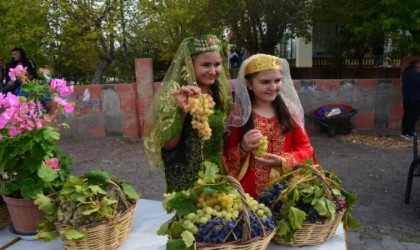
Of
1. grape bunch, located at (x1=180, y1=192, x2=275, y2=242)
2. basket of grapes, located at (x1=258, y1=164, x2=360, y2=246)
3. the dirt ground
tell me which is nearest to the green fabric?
basket of grapes, located at (x1=258, y1=164, x2=360, y2=246)

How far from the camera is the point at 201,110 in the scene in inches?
70.7

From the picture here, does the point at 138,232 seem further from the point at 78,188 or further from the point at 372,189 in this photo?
the point at 372,189

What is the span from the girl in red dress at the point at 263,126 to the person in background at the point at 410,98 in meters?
6.31

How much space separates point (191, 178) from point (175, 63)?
636 millimetres

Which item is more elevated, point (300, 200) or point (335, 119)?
point (300, 200)

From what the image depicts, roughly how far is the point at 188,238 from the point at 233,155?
819mm

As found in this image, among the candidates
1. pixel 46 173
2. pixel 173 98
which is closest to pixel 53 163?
pixel 46 173

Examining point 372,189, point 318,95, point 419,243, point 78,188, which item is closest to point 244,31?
point 318,95

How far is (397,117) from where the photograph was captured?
8.25 m

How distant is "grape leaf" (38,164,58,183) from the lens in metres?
1.81

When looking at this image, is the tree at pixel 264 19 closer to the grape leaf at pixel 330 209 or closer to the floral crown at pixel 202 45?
the floral crown at pixel 202 45

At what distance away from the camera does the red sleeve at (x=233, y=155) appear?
2.12 m

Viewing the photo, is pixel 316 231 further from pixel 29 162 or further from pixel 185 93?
pixel 29 162

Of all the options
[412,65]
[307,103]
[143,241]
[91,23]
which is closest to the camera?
[143,241]
